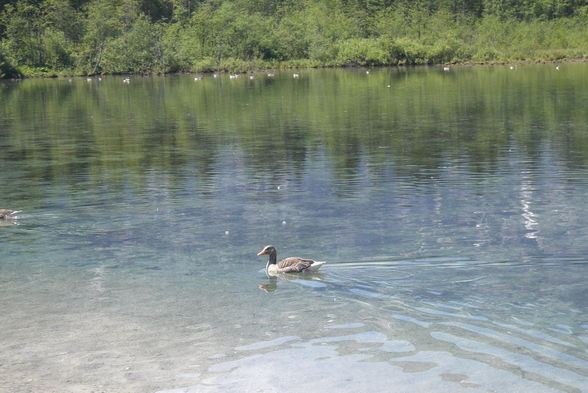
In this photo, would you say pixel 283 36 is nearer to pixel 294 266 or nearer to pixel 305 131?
pixel 305 131

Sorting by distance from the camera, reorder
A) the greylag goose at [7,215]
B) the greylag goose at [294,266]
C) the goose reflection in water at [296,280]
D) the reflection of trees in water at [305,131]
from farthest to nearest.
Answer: the reflection of trees in water at [305,131], the greylag goose at [7,215], the greylag goose at [294,266], the goose reflection in water at [296,280]

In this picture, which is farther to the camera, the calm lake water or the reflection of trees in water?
the reflection of trees in water

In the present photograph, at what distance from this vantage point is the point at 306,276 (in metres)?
13.1

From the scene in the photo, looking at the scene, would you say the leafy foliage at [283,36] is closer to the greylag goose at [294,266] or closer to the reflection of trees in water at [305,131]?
the reflection of trees in water at [305,131]

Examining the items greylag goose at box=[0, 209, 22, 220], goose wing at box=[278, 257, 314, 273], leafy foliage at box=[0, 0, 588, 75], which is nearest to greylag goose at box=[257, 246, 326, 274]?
goose wing at box=[278, 257, 314, 273]

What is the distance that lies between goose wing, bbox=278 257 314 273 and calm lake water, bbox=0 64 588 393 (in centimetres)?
24

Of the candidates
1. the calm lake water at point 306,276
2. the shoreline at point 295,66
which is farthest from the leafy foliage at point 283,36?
the calm lake water at point 306,276

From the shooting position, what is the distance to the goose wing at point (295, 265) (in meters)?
12.8

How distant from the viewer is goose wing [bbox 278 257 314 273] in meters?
12.8

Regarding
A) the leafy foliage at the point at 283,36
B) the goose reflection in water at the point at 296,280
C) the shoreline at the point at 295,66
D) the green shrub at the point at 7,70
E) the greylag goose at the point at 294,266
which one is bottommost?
the goose reflection in water at the point at 296,280

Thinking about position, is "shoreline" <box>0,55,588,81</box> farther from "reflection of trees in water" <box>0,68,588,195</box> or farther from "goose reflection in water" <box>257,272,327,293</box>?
"goose reflection in water" <box>257,272,327,293</box>

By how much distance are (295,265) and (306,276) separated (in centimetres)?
38

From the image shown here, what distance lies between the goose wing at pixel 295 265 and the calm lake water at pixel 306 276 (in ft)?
0.78

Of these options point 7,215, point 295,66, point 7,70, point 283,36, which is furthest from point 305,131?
point 283,36
